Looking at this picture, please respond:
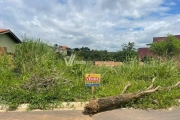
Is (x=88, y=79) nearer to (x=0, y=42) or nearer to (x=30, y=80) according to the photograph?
(x=30, y=80)

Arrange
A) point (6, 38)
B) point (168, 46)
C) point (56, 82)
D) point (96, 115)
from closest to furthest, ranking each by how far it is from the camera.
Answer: point (96, 115)
point (56, 82)
point (6, 38)
point (168, 46)

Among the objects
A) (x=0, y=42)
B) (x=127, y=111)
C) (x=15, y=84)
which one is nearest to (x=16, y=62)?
(x=15, y=84)

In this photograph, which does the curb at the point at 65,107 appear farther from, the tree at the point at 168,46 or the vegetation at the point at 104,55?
the tree at the point at 168,46

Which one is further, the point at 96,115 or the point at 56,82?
the point at 56,82

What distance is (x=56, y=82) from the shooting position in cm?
454

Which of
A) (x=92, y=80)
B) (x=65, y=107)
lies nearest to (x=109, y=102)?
(x=92, y=80)

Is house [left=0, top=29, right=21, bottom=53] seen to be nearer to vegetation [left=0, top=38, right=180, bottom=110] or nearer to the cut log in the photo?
vegetation [left=0, top=38, right=180, bottom=110]

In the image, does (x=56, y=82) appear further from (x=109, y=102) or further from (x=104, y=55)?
(x=104, y=55)

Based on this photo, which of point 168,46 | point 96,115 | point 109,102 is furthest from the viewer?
point 168,46

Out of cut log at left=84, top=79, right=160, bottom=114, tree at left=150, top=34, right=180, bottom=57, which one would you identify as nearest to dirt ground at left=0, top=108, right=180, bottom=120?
cut log at left=84, top=79, right=160, bottom=114

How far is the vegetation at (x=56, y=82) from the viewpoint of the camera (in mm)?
3846

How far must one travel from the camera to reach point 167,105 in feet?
12.9

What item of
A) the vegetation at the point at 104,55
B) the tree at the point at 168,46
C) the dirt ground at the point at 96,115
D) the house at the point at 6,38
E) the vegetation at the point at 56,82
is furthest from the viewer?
the tree at the point at 168,46

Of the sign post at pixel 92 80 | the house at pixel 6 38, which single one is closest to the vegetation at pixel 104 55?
the sign post at pixel 92 80
